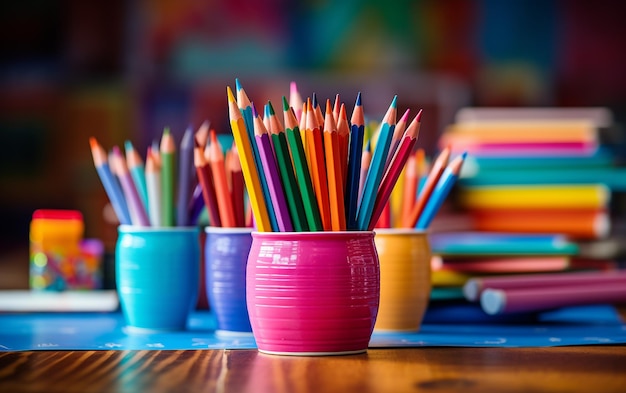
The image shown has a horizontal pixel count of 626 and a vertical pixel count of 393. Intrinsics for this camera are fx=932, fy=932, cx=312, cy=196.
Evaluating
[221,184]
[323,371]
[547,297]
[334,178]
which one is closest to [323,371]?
[323,371]

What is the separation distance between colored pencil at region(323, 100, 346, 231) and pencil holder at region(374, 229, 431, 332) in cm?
19

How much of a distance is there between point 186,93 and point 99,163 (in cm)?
186

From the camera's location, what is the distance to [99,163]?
0.85m

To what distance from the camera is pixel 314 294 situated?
2.13ft

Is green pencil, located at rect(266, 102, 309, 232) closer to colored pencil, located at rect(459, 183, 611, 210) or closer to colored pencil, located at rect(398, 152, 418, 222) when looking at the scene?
colored pencil, located at rect(398, 152, 418, 222)

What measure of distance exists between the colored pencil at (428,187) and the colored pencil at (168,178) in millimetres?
218

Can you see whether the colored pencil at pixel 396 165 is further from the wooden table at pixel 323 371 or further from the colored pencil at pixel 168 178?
the colored pencil at pixel 168 178

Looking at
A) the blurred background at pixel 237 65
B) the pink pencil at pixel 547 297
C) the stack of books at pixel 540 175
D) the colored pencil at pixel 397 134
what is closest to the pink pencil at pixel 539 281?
the pink pencil at pixel 547 297

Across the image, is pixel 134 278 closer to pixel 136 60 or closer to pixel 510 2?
pixel 136 60

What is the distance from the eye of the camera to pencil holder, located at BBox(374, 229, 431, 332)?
84cm

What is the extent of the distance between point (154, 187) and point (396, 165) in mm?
254

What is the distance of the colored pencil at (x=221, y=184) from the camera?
799mm

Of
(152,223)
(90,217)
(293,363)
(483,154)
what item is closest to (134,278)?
(152,223)

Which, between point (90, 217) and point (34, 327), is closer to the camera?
point (34, 327)
